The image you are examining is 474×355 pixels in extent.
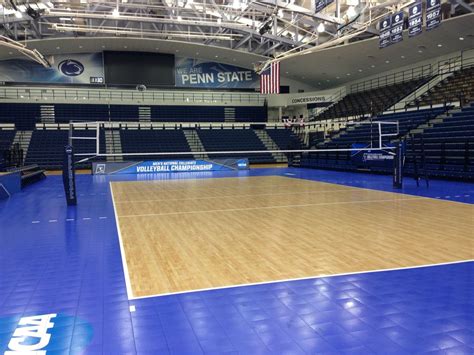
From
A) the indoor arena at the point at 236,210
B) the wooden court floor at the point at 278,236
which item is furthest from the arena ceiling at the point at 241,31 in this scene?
the wooden court floor at the point at 278,236

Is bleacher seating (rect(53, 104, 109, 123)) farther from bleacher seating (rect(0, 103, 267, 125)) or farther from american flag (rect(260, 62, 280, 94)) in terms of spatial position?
american flag (rect(260, 62, 280, 94))

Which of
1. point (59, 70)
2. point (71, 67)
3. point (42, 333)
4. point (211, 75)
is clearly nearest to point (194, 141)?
point (211, 75)

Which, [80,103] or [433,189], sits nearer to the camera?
[433,189]

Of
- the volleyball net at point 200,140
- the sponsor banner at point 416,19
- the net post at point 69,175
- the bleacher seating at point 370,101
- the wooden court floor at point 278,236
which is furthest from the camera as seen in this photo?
the volleyball net at point 200,140

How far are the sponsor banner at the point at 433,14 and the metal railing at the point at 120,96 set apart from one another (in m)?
22.0

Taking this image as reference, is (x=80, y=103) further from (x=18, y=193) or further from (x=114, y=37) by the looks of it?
(x=18, y=193)

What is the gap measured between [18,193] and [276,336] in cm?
1152

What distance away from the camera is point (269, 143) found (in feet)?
98.1

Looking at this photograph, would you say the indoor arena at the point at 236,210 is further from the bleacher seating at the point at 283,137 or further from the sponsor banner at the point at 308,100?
the sponsor banner at the point at 308,100

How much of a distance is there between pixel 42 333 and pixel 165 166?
1848 centimetres

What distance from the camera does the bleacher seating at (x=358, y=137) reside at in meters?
19.0

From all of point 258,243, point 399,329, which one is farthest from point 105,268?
point 399,329

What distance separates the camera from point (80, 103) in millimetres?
29797

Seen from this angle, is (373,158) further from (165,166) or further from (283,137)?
(283,137)
